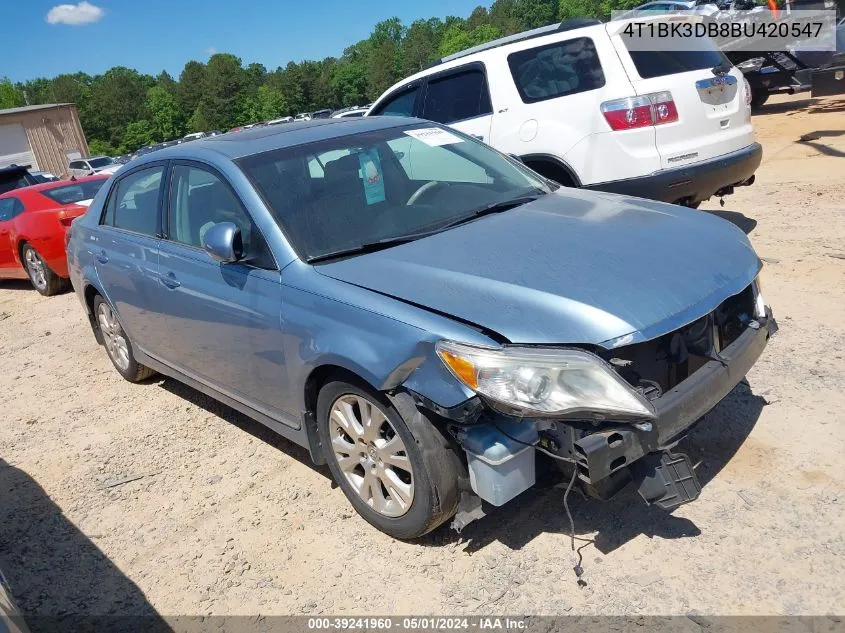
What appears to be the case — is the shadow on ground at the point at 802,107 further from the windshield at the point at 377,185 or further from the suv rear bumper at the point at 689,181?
the windshield at the point at 377,185

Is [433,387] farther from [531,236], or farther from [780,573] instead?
[780,573]

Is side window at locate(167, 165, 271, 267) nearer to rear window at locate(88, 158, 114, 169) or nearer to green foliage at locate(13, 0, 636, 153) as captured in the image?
rear window at locate(88, 158, 114, 169)

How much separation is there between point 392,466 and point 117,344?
129 inches

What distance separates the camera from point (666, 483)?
2.57 meters

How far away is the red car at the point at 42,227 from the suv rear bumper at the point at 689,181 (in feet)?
20.6

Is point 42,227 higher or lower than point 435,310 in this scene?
higher

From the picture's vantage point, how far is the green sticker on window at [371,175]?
3664 millimetres

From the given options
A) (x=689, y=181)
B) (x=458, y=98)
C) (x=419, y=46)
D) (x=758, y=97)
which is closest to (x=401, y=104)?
(x=458, y=98)

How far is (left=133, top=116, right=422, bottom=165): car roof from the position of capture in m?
3.84

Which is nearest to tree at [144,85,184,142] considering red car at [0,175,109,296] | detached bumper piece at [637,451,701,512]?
red car at [0,175,109,296]

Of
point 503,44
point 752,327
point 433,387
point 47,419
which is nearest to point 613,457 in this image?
point 433,387

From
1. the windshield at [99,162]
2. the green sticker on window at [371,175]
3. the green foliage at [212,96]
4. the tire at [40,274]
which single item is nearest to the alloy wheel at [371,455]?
the green sticker on window at [371,175]

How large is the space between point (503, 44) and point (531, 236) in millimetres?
3976

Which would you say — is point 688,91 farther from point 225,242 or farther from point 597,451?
point 597,451
